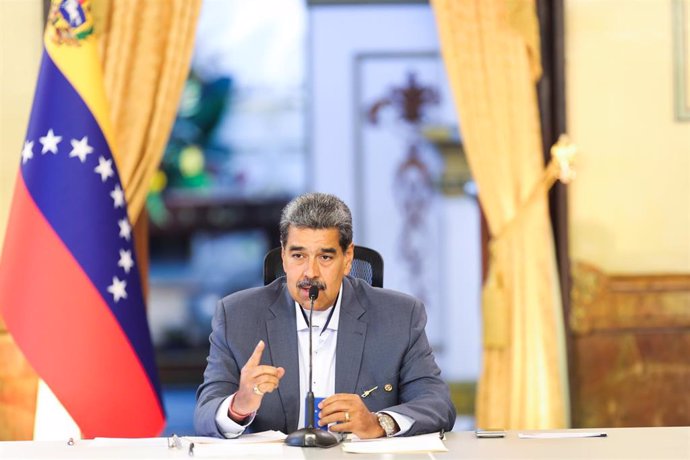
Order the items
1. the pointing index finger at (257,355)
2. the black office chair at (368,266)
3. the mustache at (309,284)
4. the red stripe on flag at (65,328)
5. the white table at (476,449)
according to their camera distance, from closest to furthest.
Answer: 1. the white table at (476,449)
2. the pointing index finger at (257,355)
3. the mustache at (309,284)
4. the black office chair at (368,266)
5. the red stripe on flag at (65,328)

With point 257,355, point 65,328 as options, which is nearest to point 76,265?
point 65,328

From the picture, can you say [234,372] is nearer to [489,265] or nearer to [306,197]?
[306,197]

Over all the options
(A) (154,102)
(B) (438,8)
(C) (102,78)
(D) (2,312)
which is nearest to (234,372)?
(D) (2,312)

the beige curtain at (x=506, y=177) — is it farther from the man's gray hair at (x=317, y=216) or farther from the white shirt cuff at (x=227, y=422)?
the white shirt cuff at (x=227, y=422)

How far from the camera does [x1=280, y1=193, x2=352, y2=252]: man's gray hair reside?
2898 millimetres

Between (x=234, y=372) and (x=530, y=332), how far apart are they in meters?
2.37

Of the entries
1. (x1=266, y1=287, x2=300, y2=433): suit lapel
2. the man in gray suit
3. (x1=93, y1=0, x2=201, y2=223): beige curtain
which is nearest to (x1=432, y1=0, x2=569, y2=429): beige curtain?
(x1=93, y1=0, x2=201, y2=223): beige curtain

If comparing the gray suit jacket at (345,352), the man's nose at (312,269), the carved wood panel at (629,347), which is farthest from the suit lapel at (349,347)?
the carved wood panel at (629,347)

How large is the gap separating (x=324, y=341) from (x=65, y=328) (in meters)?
1.49

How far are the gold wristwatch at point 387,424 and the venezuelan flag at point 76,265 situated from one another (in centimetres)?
174

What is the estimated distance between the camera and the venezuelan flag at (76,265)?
13.7ft

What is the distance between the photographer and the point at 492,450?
8.58 feet

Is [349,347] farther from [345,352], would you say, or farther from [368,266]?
[368,266]

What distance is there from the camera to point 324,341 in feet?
10.1
